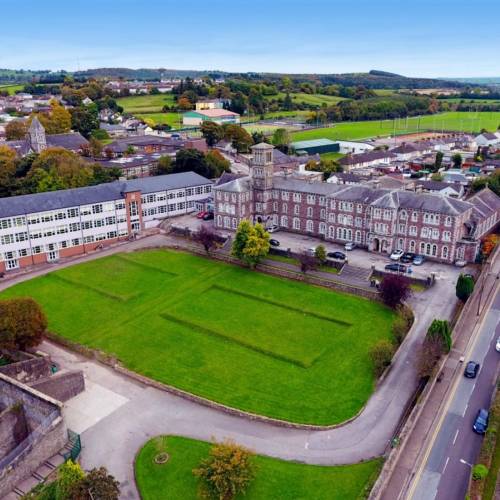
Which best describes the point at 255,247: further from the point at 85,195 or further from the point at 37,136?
the point at 37,136

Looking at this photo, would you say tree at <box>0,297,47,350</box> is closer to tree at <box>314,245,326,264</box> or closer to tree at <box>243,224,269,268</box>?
tree at <box>243,224,269,268</box>

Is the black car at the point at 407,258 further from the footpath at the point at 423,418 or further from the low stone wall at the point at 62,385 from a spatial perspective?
the low stone wall at the point at 62,385

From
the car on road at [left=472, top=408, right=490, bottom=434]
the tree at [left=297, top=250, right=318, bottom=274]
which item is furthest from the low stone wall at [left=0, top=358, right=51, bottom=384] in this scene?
the car on road at [left=472, top=408, right=490, bottom=434]

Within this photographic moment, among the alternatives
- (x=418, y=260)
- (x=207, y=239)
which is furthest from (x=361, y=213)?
(x=207, y=239)

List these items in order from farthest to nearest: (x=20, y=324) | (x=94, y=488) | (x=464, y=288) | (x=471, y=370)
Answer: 1. (x=464, y=288)
2. (x=20, y=324)
3. (x=471, y=370)
4. (x=94, y=488)

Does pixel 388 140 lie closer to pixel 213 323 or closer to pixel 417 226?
pixel 417 226

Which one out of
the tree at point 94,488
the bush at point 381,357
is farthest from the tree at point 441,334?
the tree at point 94,488
